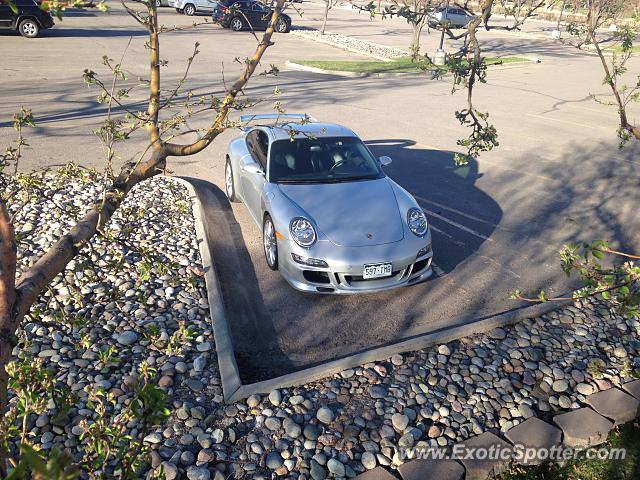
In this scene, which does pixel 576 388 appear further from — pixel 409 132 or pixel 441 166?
pixel 409 132

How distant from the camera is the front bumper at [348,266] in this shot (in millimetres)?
6047

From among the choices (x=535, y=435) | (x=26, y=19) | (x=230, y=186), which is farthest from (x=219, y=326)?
(x=26, y=19)

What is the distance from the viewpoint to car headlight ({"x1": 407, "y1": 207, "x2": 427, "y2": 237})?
6496 millimetres

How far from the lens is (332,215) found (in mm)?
6461

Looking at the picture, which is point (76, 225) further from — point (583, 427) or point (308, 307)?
point (583, 427)

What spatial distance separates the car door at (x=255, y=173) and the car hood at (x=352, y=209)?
1.64 ft

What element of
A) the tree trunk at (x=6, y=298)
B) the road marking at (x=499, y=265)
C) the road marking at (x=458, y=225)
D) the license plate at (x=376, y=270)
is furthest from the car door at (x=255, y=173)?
the tree trunk at (x=6, y=298)

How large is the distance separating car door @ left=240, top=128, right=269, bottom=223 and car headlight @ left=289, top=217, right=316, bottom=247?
3.44ft

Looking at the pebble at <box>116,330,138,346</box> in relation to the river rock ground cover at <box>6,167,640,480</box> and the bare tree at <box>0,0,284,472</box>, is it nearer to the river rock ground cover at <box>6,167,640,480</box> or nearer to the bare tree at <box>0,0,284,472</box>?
the river rock ground cover at <box>6,167,640,480</box>

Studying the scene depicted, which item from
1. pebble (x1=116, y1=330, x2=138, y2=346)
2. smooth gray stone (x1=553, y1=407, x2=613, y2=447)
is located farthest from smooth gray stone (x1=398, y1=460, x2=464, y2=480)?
pebble (x1=116, y1=330, x2=138, y2=346)

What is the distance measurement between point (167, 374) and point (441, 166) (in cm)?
800

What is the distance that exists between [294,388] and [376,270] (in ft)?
5.83

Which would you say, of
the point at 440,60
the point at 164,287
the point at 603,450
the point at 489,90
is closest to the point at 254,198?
the point at 164,287

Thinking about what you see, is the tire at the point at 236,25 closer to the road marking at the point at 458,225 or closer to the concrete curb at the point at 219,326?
the road marking at the point at 458,225
